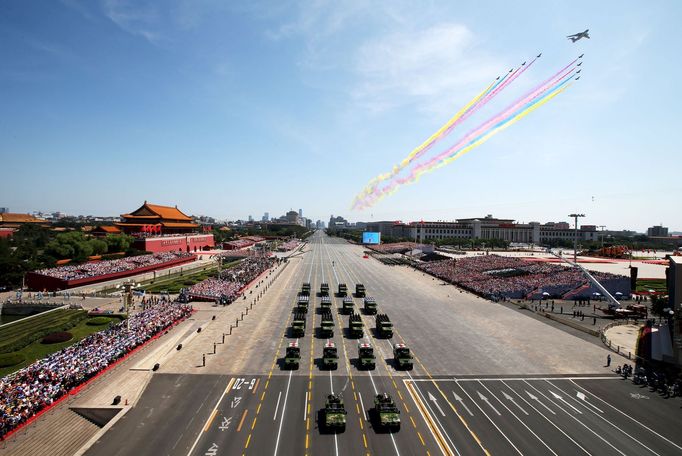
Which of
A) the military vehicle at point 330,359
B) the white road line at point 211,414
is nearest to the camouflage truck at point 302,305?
the military vehicle at point 330,359

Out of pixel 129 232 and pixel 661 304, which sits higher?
pixel 129 232

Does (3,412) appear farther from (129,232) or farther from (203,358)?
(129,232)

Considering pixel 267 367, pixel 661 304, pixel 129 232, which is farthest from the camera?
pixel 129 232

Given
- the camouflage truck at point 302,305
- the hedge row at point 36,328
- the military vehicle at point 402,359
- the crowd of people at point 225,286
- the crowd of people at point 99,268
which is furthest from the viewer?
the crowd of people at point 99,268

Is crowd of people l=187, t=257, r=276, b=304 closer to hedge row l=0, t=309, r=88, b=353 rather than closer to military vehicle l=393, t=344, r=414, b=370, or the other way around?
hedge row l=0, t=309, r=88, b=353

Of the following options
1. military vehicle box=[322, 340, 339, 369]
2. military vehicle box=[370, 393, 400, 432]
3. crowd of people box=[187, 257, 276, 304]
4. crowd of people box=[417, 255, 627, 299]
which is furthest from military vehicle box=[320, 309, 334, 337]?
crowd of people box=[417, 255, 627, 299]

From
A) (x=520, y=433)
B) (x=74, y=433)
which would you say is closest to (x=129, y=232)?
(x=74, y=433)

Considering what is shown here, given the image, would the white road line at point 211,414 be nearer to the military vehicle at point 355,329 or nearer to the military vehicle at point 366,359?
the military vehicle at point 366,359
